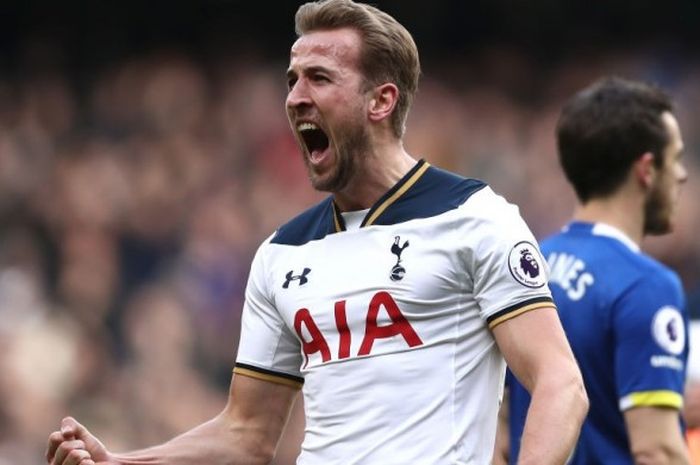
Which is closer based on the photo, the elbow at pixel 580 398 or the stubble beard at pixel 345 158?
the elbow at pixel 580 398

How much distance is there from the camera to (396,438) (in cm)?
425

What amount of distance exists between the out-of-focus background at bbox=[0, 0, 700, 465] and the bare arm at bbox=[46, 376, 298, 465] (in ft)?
18.9

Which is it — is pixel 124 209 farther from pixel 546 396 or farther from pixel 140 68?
pixel 546 396

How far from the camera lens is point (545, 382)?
4039 millimetres

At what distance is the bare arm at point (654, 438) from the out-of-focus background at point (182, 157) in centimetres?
510

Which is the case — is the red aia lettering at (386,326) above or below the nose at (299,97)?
below

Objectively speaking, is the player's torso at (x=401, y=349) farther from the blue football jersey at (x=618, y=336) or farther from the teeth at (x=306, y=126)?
the blue football jersey at (x=618, y=336)

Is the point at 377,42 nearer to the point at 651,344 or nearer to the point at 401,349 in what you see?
the point at 401,349

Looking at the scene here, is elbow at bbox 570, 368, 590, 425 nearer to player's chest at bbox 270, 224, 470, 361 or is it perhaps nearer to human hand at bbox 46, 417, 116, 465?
player's chest at bbox 270, 224, 470, 361

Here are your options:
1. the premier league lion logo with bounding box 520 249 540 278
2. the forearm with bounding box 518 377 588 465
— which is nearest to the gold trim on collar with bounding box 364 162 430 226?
the premier league lion logo with bounding box 520 249 540 278

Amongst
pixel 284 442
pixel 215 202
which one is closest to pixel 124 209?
pixel 215 202

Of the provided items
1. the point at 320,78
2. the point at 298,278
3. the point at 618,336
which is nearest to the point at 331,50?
the point at 320,78

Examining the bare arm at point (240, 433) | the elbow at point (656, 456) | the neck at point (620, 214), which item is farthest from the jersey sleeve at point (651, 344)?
the bare arm at point (240, 433)

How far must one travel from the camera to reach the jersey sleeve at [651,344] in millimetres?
5113
